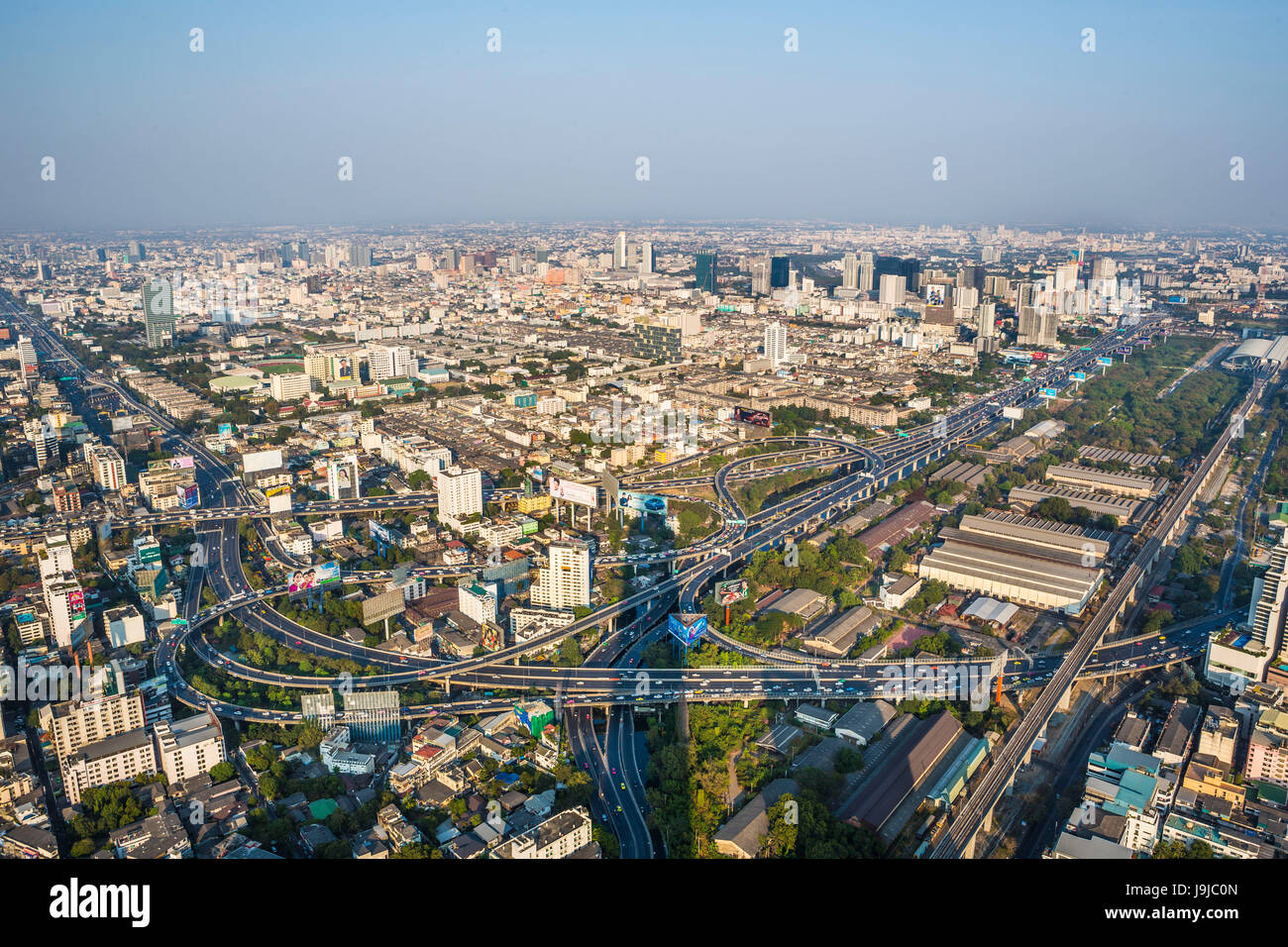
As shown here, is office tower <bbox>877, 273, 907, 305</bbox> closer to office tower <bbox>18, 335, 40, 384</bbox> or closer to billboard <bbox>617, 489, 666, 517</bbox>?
billboard <bbox>617, 489, 666, 517</bbox>

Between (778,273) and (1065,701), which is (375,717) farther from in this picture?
(778,273)

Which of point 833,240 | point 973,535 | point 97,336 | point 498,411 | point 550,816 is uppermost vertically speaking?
point 833,240

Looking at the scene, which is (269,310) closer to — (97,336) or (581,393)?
(97,336)

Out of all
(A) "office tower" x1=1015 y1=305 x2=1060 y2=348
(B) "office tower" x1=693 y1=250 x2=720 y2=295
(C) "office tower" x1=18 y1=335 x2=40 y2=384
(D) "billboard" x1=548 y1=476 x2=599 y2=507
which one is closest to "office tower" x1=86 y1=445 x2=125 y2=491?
(D) "billboard" x1=548 y1=476 x2=599 y2=507

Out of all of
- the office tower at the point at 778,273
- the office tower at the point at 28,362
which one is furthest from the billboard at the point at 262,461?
the office tower at the point at 778,273

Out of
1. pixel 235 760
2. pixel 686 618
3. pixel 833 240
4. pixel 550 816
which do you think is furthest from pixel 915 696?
pixel 833 240

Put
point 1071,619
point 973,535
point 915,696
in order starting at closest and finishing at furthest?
point 915,696, point 1071,619, point 973,535
